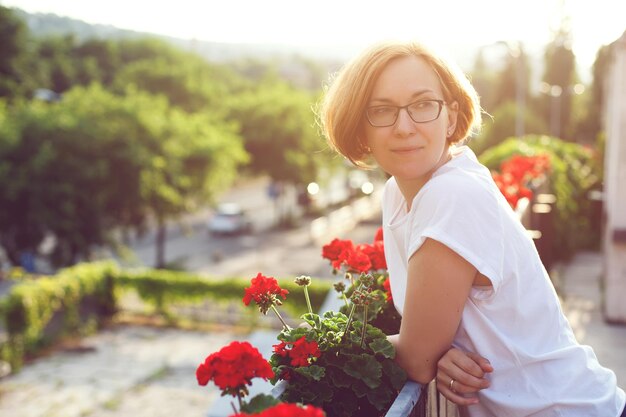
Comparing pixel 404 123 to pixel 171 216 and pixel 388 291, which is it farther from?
pixel 171 216

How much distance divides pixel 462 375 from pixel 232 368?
0.65 metres

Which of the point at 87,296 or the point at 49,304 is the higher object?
the point at 49,304

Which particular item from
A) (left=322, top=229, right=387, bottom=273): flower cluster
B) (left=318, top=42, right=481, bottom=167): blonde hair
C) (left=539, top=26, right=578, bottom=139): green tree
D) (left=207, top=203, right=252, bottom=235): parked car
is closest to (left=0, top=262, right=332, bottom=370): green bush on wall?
(left=539, top=26, right=578, bottom=139): green tree

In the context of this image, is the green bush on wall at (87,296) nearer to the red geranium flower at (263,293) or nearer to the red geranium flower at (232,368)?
the red geranium flower at (263,293)

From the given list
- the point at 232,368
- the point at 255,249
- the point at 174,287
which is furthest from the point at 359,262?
the point at 255,249

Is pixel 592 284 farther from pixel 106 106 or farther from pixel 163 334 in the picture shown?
pixel 106 106

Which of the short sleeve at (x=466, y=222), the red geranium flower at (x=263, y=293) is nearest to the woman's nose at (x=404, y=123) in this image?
the short sleeve at (x=466, y=222)

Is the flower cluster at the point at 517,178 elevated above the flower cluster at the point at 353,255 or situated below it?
below

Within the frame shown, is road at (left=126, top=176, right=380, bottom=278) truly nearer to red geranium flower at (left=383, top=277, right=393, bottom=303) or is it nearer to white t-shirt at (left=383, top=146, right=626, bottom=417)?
red geranium flower at (left=383, top=277, right=393, bottom=303)

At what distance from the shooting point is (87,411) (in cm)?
1087

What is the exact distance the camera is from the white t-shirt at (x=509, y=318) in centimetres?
168

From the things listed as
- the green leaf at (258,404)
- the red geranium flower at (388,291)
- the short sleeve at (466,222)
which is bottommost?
the red geranium flower at (388,291)

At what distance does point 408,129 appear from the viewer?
1.89 m

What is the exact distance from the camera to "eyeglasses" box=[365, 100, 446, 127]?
191 cm
